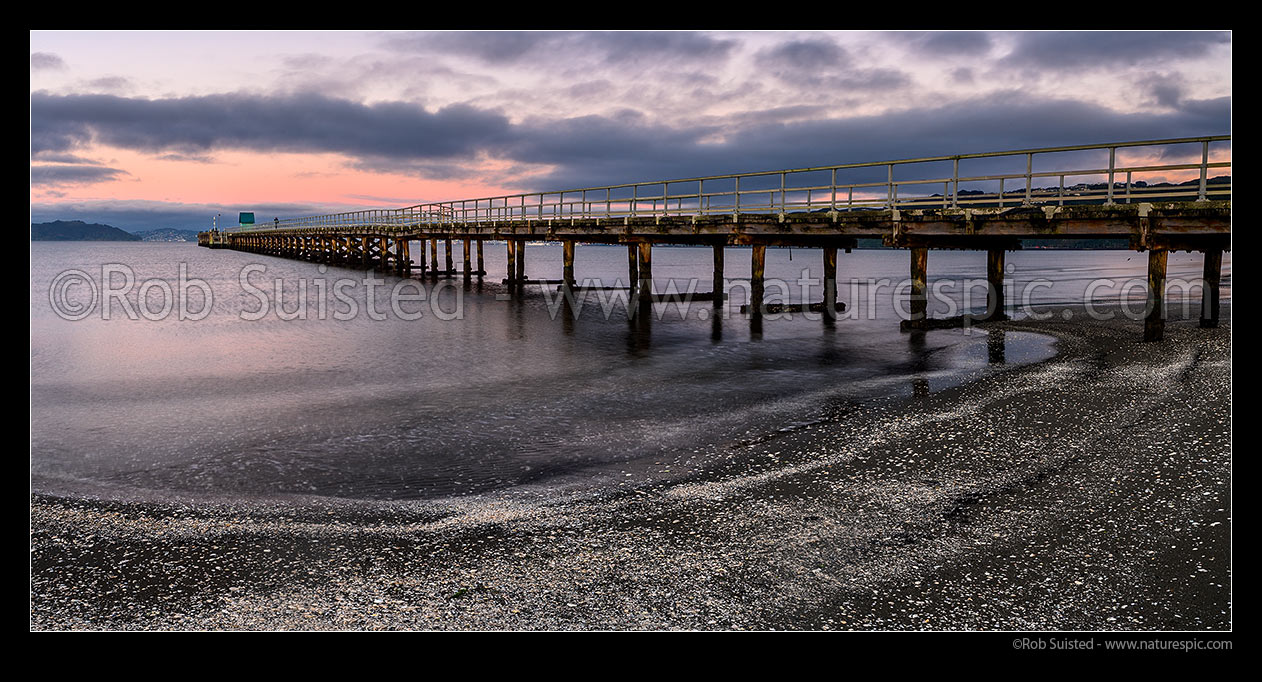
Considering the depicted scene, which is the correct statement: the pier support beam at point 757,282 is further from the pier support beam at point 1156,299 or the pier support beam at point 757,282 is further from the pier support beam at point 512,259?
the pier support beam at point 512,259

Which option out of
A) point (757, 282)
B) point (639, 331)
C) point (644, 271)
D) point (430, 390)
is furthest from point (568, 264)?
point (430, 390)

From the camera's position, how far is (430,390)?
13758 mm

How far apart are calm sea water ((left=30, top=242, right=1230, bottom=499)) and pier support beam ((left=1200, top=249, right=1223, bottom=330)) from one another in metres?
3.23

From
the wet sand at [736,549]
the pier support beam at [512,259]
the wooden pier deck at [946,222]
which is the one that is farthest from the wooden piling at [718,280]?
the wet sand at [736,549]

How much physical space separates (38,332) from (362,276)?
28.6 metres

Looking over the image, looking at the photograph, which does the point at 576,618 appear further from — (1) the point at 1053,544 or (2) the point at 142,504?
(2) the point at 142,504

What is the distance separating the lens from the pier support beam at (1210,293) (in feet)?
62.4

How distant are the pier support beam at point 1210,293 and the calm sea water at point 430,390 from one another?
3.23m

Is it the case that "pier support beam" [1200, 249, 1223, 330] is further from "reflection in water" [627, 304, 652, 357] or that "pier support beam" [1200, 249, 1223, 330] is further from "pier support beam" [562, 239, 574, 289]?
"pier support beam" [562, 239, 574, 289]

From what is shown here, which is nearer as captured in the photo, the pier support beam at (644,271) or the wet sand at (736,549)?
the wet sand at (736,549)

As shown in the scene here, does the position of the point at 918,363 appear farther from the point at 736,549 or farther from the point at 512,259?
the point at 512,259

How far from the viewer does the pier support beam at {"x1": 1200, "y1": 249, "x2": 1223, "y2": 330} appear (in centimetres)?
1903
